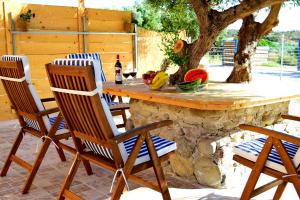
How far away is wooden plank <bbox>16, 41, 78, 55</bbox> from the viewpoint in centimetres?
575

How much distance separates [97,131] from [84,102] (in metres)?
0.20

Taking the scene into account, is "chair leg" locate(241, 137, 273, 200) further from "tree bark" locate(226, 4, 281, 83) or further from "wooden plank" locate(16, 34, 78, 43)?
"wooden plank" locate(16, 34, 78, 43)

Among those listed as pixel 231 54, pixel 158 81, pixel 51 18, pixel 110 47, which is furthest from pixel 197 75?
pixel 231 54

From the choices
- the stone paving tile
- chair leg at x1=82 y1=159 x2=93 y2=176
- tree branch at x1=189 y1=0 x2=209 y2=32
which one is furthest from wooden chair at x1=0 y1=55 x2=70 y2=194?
tree branch at x1=189 y1=0 x2=209 y2=32

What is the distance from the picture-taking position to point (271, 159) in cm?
220

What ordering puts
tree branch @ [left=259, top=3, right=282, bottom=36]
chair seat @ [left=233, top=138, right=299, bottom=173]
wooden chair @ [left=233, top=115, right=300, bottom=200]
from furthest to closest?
tree branch @ [left=259, top=3, right=282, bottom=36], chair seat @ [left=233, top=138, right=299, bottom=173], wooden chair @ [left=233, top=115, right=300, bottom=200]

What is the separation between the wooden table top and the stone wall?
150 mm

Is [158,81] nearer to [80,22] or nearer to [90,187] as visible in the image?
[90,187]

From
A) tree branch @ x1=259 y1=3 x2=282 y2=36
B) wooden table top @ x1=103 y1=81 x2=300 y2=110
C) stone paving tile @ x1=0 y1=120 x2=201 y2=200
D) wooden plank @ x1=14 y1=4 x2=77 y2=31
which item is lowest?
stone paving tile @ x1=0 y1=120 x2=201 y2=200

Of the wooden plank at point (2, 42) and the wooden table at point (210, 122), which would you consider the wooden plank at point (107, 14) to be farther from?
the wooden table at point (210, 122)

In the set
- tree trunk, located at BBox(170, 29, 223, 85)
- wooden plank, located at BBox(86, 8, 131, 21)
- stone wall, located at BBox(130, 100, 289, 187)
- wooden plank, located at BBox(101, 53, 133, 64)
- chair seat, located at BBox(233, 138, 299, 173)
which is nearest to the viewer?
chair seat, located at BBox(233, 138, 299, 173)

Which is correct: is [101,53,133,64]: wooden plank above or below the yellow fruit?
above

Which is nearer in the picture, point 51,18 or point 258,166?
point 258,166

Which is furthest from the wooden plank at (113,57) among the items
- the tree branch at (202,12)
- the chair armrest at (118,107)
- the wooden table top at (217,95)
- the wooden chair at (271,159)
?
the wooden chair at (271,159)
